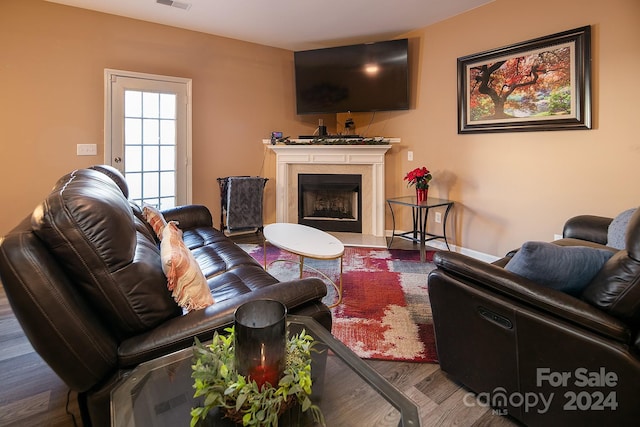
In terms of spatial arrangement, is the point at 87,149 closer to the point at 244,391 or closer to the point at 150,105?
the point at 150,105

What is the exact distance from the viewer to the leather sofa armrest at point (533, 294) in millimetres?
1182

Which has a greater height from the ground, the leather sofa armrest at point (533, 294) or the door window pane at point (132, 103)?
the door window pane at point (132, 103)

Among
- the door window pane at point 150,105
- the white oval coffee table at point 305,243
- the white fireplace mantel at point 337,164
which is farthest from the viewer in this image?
the white fireplace mantel at point 337,164

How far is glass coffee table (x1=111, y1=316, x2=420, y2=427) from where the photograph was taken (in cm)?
87

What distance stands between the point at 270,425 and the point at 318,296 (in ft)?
2.25

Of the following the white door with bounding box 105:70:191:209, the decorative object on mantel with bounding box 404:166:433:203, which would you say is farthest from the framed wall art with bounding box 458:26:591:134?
the white door with bounding box 105:70:191:209

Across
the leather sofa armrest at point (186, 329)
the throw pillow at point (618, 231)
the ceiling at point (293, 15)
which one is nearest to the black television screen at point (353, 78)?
the ceiling at point (293, 15)

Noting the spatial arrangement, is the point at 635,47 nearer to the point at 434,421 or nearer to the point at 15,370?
the point at 434,421

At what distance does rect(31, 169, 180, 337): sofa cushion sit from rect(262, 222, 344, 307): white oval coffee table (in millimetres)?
1374

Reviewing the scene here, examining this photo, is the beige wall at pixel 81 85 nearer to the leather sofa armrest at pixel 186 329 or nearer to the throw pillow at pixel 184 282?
the throw pillow at pixel 184 282

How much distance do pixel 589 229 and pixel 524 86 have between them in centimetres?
150

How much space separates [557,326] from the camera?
1261mm

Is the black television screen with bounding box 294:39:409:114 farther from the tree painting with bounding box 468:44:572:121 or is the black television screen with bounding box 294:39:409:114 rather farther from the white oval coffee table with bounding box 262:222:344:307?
the white oval coffee table with bounding box 262:222:344:307

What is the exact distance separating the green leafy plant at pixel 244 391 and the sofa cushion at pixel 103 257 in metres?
0.39
